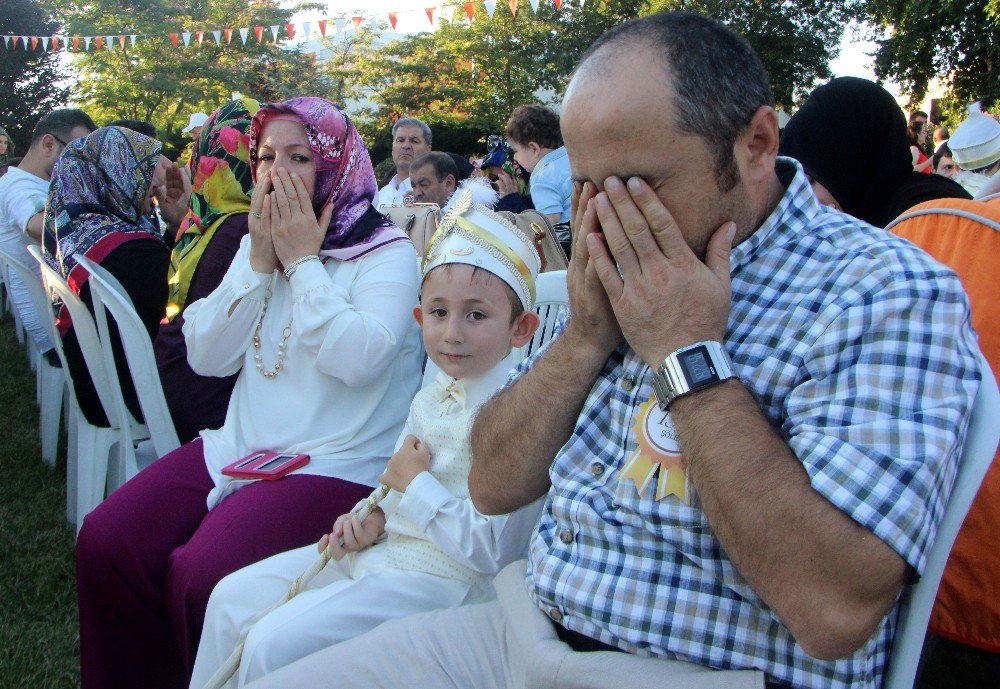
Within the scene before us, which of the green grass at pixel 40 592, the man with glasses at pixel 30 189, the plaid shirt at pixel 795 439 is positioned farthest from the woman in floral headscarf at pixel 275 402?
the man with glasses at pixel 30 189

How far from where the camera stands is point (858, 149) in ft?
9.05

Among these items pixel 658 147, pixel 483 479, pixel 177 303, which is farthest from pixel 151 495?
pixel 658 147

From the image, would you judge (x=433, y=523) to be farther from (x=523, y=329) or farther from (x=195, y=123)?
(x=195, y=123)

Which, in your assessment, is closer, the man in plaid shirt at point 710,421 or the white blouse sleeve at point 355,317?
the man in plaid shirt at point 710,421

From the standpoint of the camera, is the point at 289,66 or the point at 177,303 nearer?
the point at 177,303

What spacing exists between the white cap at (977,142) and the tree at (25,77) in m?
25.5

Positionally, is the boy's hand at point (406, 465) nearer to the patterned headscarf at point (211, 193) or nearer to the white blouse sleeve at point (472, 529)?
the white blouse sleeve at point (472, 529)

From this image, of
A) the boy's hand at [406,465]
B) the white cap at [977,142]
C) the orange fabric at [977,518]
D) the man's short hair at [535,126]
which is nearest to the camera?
the orange fabric at [977,518]

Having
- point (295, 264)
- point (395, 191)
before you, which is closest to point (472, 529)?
point (295, 264)

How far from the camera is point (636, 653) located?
1.29 m

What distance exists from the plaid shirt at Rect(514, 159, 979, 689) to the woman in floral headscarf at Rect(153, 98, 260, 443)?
6.05 feet

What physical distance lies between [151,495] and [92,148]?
2234mm

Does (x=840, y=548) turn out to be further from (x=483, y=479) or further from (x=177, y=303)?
(x=177, y=303)

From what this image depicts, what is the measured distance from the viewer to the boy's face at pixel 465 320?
2.07 meters
